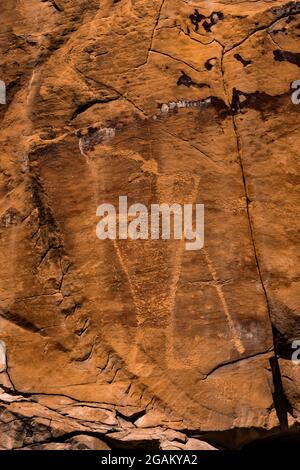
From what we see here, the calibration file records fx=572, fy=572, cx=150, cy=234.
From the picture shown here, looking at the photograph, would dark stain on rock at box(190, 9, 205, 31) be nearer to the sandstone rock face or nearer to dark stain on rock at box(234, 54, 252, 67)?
the sandstone rock face

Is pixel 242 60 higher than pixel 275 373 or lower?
higher

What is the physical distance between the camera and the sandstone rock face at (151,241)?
11.3ft

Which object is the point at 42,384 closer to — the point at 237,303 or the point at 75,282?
the point at 75,282

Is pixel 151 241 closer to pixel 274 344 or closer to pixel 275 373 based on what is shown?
pixel 274 344

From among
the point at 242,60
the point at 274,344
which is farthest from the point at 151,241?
the point at 242,60

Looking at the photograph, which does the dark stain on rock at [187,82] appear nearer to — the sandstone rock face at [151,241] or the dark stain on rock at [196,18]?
the sandstone rock face at [151,241]

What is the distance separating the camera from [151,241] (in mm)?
3459

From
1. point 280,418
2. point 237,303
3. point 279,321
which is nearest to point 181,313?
point 237,303

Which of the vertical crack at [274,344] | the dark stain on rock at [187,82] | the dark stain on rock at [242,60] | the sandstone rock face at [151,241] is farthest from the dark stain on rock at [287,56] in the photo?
the dark stain on rock at [187,82]

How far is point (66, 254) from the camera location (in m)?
3.50

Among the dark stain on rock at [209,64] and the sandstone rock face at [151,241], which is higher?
the dark stain on rock at [209,64]

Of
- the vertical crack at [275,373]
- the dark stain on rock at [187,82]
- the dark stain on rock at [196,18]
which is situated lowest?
the vertical crack at [275,373]

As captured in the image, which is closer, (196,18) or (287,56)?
(287,56)

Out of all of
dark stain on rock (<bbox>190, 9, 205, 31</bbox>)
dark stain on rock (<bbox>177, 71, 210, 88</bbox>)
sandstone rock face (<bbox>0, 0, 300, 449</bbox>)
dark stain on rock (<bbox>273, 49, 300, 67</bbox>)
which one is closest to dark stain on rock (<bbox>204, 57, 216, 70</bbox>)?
sandstone rock face (<bbox>0, 0, 300, 449</bbox>)
